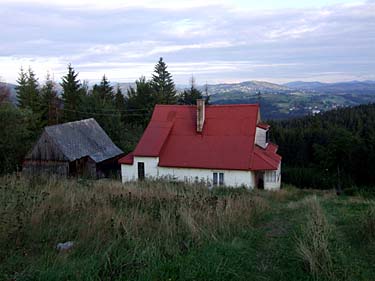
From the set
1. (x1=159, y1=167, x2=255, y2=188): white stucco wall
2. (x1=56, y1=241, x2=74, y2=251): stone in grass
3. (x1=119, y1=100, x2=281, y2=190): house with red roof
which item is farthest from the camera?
(x1=119, y1=100, x2=281, y2=190): house with red roof

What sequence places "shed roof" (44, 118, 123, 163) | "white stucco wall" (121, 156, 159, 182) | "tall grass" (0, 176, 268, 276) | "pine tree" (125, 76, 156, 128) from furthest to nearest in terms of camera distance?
"pine tree" (125, 76, 156, 128)
"shed roof" (44, 118, 123, 163)
"white stucco wall" (121, 156, 159, 182)
"tall grass" (0, 176, 268, 276)

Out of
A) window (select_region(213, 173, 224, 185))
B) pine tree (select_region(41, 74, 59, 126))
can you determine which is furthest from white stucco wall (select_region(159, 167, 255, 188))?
pine tree (select_region(41, 74, 59, 126))

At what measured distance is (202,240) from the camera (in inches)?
197

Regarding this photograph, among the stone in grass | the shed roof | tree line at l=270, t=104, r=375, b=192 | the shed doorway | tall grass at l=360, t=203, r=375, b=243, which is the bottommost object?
tree line at l=270, t=104, r=375, b=192

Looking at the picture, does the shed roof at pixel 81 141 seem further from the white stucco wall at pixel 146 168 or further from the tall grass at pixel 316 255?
the tall grass at pixel 316 255

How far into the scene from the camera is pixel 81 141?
3103 centimetres

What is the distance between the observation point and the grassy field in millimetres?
4102

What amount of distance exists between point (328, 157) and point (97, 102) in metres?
31.6

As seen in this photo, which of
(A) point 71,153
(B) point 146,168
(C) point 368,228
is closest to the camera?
(C) point 368,228

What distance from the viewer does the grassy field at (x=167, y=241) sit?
4102 millimetres

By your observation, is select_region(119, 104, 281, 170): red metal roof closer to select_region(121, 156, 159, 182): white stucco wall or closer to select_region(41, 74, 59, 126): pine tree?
select_region(121, 156, 159, 182): white stucco wall

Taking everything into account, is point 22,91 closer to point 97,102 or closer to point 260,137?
point 97,102

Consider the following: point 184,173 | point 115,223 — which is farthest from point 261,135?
point 115,223

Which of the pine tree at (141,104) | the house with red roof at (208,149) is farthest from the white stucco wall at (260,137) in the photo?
the pine tree at (141,104)
